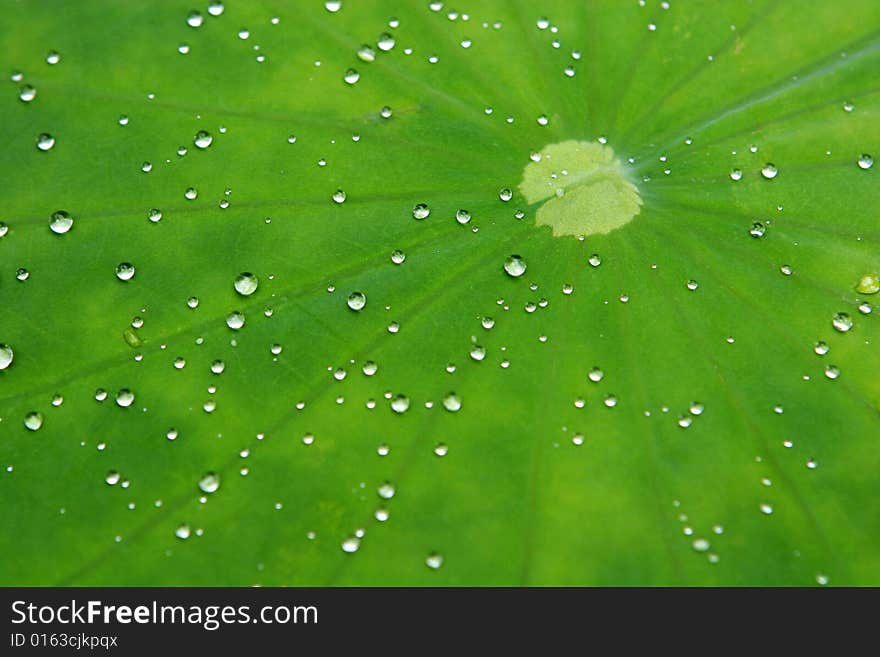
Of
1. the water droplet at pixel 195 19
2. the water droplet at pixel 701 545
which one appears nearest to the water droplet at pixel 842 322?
the water droplet at pixel 701 545

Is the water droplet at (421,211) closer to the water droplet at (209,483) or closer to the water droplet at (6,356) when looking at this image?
the water droplet at (209,483)

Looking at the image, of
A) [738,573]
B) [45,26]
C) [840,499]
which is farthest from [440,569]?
[45,26]

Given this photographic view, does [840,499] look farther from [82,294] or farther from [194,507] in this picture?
[82,294]

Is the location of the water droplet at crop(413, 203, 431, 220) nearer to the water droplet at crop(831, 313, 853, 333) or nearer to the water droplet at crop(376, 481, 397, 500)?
the water droplet at crop(376, 481, 397, 500)

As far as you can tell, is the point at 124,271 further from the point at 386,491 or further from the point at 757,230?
the point at 757,230

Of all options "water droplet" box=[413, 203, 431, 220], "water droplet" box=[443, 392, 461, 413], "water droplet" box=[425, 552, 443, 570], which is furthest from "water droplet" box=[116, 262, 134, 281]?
"water droplet" box=[425, 552, 443, 570]
